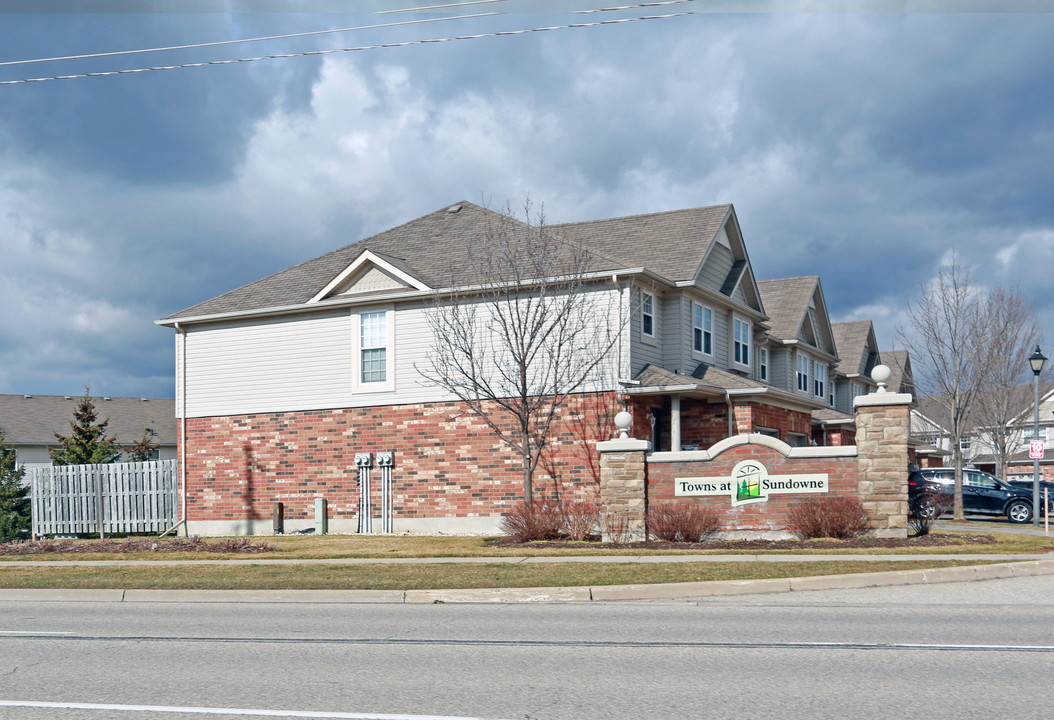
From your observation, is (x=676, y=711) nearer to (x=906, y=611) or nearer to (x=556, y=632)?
(x=556, y=632)

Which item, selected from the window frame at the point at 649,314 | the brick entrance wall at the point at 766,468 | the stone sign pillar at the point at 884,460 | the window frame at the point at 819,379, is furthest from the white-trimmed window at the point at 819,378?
the stone sign pillar at the point at 884,460

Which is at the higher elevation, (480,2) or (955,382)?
(480,2)

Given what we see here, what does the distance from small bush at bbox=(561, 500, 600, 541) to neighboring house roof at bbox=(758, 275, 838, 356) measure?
655 inches

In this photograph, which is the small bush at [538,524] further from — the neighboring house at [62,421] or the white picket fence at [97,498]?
the neighboring house at [62,421]

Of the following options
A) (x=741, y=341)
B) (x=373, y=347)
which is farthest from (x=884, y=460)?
(x=373, y=347)

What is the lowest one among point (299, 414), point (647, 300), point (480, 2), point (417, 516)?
point (417, 516)

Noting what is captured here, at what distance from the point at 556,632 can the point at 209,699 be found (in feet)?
13.1

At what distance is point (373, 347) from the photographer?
26.8 m

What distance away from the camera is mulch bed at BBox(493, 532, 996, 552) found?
17.8m

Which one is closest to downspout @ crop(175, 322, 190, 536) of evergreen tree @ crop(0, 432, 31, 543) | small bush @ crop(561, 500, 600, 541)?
evergreen tree @ crop(0, 432, 31, 543)

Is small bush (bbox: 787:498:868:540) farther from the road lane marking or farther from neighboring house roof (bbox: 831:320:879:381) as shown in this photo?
neighboring house roof (bbox: 831:320:879:381)

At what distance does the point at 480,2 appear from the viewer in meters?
16.1

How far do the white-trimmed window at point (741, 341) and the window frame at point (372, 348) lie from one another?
10.3 m

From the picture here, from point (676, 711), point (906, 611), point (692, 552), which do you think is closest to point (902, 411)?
point (692, 552)
